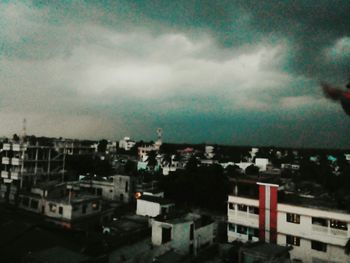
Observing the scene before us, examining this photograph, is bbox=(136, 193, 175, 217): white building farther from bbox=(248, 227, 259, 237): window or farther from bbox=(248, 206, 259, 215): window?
bbox=(248, 206, 259, 215): window

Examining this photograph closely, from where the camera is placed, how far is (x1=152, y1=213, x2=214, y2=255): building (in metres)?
20.5

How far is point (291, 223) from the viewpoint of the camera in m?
22.2

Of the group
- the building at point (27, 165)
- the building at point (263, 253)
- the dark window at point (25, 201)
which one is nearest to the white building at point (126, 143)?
the building at point (27, 165)

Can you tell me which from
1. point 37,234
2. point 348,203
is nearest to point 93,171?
point 37,234

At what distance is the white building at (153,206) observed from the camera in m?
29.1

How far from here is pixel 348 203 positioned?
7891mm

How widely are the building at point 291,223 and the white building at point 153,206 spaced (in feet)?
23.2

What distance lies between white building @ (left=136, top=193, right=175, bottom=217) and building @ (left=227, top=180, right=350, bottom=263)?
278 inches

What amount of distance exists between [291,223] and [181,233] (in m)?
8.44

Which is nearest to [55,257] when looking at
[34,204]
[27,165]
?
[34,204]

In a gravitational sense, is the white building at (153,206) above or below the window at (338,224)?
below

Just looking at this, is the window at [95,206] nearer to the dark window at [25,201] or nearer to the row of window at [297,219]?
the dark window at [25,201]

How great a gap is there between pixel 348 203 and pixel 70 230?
2108 centimetres

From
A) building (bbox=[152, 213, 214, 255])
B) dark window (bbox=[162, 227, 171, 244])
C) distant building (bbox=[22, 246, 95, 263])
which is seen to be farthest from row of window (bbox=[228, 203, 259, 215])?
distant building (bbox=[22, 246, 95, 263])
